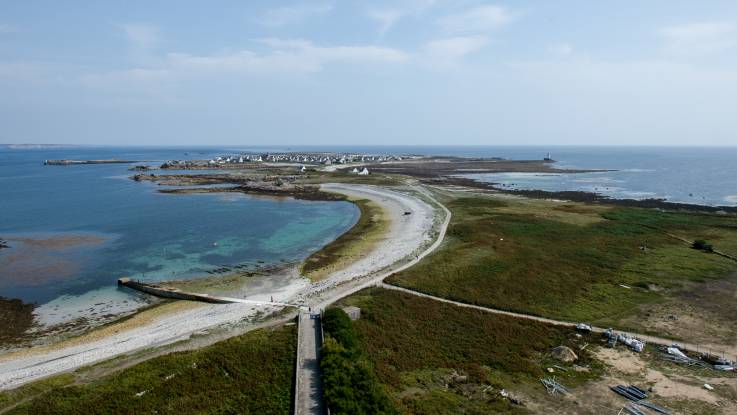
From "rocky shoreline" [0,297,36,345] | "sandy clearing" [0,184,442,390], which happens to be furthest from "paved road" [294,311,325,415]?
"rocky shoreline" [0,297,36,345]

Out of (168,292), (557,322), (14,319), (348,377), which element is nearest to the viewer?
(348,377)

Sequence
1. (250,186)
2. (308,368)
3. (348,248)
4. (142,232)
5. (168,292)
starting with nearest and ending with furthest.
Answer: (308,368) → (168,292) → (348,248) → (142,232) → (250,186)

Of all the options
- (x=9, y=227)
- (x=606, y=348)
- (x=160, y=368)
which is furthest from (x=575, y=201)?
(x=9, y=227)

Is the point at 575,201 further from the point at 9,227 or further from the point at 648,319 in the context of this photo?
the point at 9,227

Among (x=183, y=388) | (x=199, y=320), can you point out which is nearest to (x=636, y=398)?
(x=183, y=388)

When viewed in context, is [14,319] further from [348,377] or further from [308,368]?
[348,377]

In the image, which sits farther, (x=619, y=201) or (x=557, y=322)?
(x=619, y=201)

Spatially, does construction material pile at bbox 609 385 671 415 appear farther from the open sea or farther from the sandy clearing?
the open sea

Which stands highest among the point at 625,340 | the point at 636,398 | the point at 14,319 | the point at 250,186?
the point at 250,186
